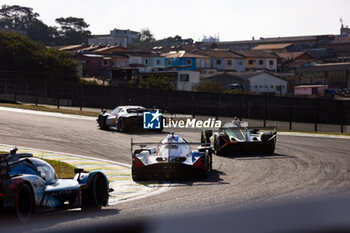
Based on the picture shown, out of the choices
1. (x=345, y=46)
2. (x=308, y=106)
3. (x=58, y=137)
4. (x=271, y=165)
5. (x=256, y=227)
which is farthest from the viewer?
(x=345, y=46)

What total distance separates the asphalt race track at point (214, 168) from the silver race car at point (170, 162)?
1.29 ft

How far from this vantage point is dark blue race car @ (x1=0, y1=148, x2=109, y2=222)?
853 cm

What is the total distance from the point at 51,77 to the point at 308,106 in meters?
36.2

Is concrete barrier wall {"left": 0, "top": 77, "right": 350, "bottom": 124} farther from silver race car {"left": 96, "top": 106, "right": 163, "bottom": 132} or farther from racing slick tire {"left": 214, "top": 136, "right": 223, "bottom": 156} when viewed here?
racing slick tire {"left": 214, "top": 136, "right": 223, "bottom": 156}

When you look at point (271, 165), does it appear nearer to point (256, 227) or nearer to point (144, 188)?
point (144, 188)

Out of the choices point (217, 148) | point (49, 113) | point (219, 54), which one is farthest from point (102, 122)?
point (219, 54)

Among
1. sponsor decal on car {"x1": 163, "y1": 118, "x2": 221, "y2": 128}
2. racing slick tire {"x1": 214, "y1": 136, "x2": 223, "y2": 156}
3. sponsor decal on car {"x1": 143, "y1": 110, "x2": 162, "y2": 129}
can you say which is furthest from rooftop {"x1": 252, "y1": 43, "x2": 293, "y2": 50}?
racing slick tire {"x1": 214, "y1": 136, "x2": 223, "y2": 156}

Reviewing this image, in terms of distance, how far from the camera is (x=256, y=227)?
4.54ft

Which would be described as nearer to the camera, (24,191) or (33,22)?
(24,191)

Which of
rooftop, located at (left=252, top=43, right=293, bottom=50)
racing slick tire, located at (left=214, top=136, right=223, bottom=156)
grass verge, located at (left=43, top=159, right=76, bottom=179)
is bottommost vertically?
grass verge, located at (left=43, top=159, right=76, bottom=179)

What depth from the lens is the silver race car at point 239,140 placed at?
22344mm

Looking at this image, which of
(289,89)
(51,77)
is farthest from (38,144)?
(289,89)

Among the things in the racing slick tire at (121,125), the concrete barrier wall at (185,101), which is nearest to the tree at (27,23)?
the concrete barrier wall at (185,101)

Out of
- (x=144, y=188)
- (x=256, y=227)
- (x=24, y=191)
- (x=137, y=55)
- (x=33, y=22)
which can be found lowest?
(x=144, y=188)
